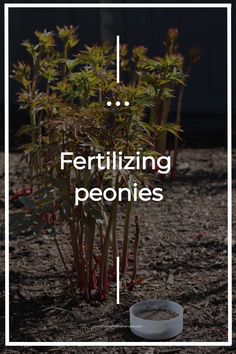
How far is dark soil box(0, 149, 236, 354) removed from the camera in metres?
3.99

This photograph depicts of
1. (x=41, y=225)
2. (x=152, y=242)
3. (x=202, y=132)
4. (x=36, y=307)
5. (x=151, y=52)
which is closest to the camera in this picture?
(x=41, y=225)

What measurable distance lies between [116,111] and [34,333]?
101cm

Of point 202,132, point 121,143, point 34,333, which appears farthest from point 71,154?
point 202,132

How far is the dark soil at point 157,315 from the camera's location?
13.2ft

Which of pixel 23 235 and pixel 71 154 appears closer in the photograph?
pixel 71 154

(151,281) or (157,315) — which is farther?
(151,281)

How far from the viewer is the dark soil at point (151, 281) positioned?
3.99 m

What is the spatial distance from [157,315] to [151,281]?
1.64 ft

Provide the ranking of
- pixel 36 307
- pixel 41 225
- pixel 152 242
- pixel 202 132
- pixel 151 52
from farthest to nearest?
pixel 151 52 → pixel 202 132 → pixel 152 242 → pixel 36 307 → pixel 41 225

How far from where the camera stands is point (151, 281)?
455 cm

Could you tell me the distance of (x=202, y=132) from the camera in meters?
8.08

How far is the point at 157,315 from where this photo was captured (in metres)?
4.05

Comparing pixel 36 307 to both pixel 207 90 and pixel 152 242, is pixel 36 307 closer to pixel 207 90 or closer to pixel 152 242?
pixel 152 242

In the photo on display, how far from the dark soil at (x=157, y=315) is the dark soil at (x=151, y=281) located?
0.27ft
